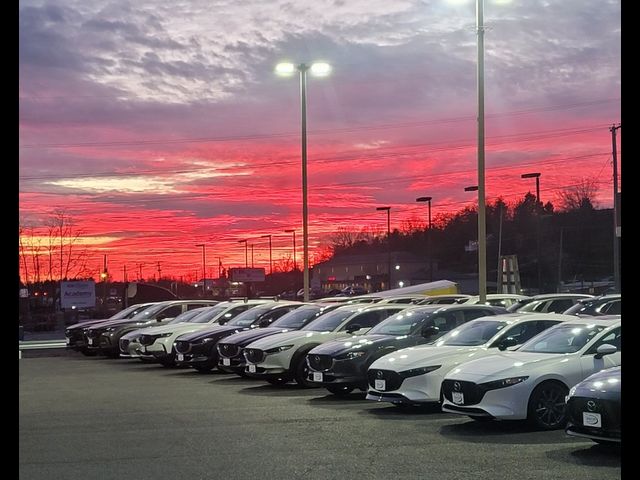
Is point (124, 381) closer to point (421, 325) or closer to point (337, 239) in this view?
point (421, 325)

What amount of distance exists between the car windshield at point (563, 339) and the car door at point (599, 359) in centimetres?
24

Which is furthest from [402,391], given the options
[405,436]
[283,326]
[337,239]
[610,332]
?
[337,239]

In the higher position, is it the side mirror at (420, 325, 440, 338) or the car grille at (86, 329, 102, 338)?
the side mirror at (420, 325, 440, 338)

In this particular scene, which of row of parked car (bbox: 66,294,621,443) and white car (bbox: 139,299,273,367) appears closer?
row of parked car (bbox: 66,294,621,443)

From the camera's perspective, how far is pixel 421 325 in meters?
15.5

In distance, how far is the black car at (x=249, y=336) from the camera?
19.2 m

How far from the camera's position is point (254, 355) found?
17.5m

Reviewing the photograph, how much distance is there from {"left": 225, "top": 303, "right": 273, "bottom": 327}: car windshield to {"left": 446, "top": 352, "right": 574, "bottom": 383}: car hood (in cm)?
1158

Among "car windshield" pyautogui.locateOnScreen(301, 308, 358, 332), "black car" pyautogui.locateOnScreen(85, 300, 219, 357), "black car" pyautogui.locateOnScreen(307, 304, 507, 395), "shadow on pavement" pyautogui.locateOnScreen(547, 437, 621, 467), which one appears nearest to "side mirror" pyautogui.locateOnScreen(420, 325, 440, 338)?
"black car" pyautogui.locateOnScreen(307, 304, 507, 395)

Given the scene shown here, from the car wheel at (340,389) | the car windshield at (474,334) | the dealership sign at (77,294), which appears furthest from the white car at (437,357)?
the dealership sign at (77,294)

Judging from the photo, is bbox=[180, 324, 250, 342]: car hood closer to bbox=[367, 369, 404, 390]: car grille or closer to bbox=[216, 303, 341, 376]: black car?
bbox=[216, 303, 341, 376]: black car

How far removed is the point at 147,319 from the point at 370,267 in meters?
103

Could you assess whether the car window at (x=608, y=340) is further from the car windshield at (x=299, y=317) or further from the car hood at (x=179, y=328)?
the car hood at (x=179, y=328)

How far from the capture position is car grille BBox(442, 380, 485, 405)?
440 inches
